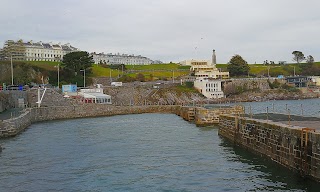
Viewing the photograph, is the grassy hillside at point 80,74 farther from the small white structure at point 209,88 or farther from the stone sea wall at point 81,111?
the stone sea wall at point 81,111

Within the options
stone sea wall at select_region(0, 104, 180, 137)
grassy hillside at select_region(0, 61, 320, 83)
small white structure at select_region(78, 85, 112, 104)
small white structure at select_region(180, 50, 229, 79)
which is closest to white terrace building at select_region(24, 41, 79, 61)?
grassy hillside at select_region(0, 61, 320, 83)

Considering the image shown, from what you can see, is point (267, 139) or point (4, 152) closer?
point (267, 139)

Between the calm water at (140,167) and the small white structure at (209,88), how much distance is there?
88425 millimetres

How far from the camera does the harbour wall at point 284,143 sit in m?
16.2

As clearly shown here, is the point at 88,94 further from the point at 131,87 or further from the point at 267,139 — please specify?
the point at 267,139

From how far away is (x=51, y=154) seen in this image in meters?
27.5

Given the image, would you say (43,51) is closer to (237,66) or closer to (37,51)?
(37,51)

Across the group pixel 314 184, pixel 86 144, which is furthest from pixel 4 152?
pixel 314 184

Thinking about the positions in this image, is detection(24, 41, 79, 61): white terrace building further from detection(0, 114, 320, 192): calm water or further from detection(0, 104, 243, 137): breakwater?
detection(0, 114, 320, 192): calm water

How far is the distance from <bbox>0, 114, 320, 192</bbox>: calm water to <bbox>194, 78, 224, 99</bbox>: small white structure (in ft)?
290

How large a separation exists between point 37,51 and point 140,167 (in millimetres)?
172133

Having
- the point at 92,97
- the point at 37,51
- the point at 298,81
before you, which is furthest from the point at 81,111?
the point at 37,51

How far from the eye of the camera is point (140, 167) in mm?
22062

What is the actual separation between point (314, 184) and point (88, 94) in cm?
7091
